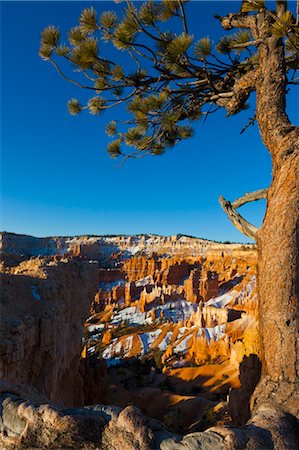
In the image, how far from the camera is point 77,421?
80.0 inches

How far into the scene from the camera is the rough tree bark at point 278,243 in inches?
104

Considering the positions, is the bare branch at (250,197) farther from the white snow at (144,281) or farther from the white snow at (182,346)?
the white snow at (144,281)

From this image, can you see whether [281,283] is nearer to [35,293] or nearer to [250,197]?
[250,197]

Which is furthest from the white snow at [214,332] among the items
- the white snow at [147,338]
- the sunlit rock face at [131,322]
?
the white snow at [147,338]

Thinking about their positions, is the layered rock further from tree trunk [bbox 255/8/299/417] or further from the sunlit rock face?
tree trunk [bbox 255/8/299/417]

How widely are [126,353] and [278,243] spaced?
2944cm

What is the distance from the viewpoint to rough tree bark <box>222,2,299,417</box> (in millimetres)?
2631

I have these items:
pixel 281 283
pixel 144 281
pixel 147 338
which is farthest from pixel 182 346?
pixel 144 281

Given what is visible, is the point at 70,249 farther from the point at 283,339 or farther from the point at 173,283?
the point at 283,339

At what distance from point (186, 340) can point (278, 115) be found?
1173 inches

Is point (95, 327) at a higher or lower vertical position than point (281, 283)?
lower

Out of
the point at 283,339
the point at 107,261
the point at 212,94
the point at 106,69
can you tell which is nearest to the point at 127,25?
the point at 106,69

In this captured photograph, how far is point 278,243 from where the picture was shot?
2.94 meters

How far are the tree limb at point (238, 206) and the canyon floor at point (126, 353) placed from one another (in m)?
2.01
